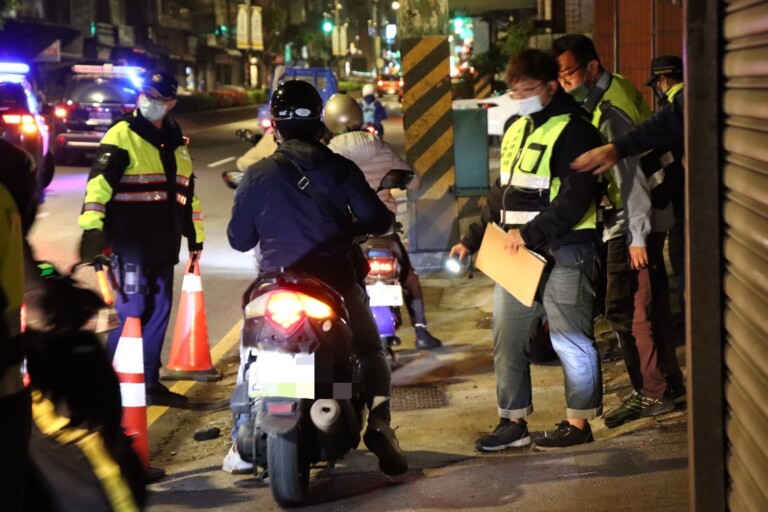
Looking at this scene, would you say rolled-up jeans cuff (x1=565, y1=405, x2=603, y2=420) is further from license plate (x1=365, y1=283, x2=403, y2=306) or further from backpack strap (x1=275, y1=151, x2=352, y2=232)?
license plate (x1=365, y1=283, x2=403, y2=306)

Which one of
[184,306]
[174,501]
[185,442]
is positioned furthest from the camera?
[184,306]

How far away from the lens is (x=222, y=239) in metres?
15.0

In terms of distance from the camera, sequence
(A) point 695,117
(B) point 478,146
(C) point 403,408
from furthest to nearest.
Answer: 1. (B) point 478,146
2. (C) point 403,408
3. (A) point 695,117

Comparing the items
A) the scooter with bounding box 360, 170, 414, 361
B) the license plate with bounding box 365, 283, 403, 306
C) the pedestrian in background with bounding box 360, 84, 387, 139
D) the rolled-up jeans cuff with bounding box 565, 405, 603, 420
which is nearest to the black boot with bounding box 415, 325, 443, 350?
the scooter with bounding box 360, 170, 414, 361

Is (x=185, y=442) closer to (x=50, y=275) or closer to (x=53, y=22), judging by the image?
(x=50, y=275)

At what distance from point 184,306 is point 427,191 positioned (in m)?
4.66

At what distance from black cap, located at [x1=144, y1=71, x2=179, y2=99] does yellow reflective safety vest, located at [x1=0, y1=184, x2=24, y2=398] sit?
3781mm

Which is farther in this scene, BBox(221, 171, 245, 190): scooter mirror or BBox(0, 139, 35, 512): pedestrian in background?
BBox(221, 171, 245, 190): scooter mirror

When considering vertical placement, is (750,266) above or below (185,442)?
above

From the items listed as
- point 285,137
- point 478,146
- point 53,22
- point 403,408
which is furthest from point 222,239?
point 53,22

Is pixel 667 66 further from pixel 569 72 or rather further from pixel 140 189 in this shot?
pixel 140 189

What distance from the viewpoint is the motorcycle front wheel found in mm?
5117

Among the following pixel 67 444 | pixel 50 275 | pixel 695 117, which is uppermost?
pixel 695 117

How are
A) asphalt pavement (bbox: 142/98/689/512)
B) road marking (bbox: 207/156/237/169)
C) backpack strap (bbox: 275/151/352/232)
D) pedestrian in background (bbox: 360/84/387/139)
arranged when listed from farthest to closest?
1. road marking (bbox: 207/156/237/169)
2. pedestrian in background (bbox: 360/84/387/139)
3. backpack strap (bbox: 275/151/352/232)
4. asphalt pavement (bbox: 142/98/689/512)
